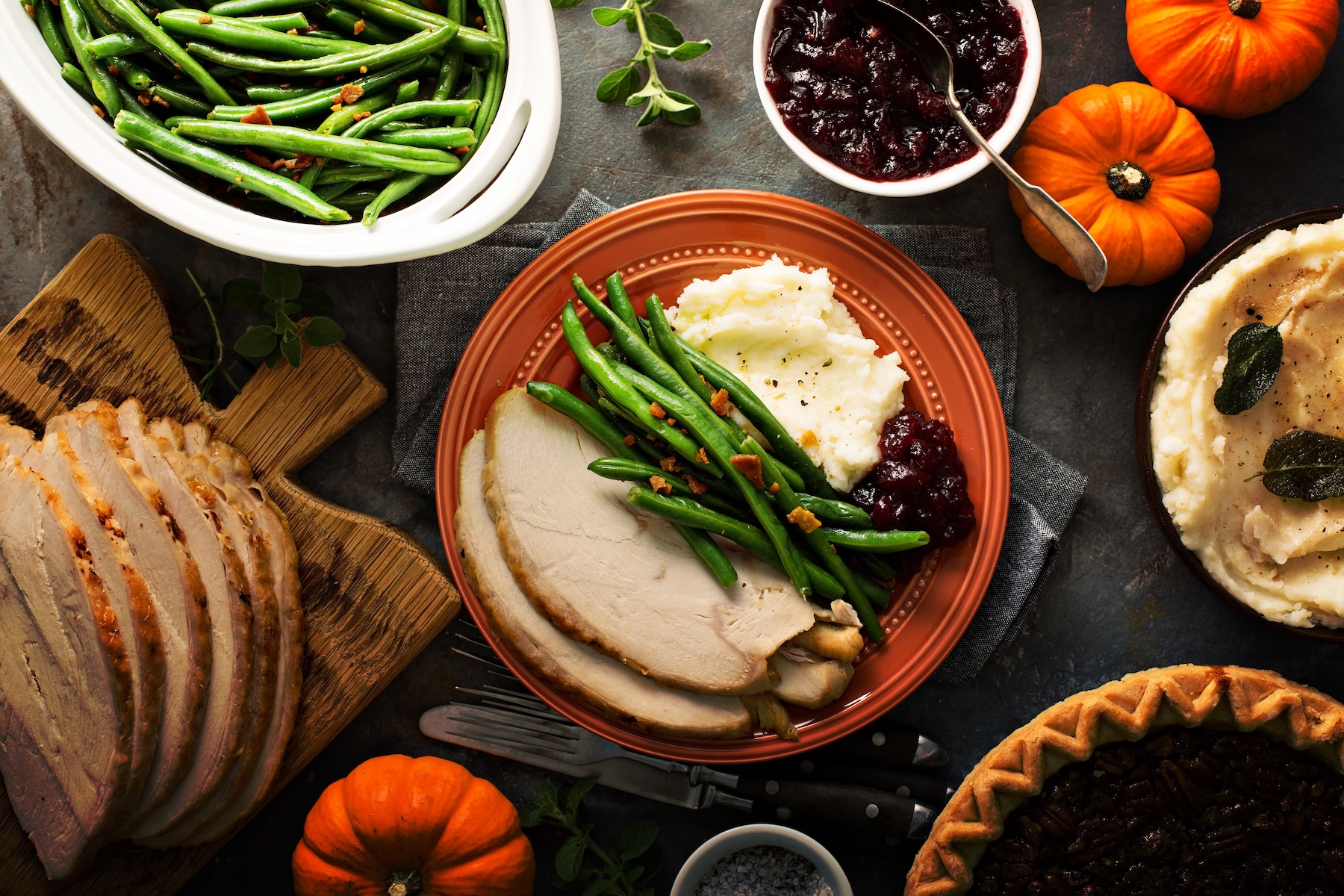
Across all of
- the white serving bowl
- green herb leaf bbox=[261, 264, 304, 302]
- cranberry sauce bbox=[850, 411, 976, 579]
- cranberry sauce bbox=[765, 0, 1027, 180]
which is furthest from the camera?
green herb leaf bbox=[261, 264, 304, 302]

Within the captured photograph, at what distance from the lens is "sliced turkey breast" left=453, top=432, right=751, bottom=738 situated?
335 cm

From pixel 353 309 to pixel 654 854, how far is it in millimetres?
2841

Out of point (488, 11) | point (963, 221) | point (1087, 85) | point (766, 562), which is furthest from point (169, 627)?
point (1087, 85)

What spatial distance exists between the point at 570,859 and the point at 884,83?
11.1ft

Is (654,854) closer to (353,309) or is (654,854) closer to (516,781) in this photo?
(516,781)

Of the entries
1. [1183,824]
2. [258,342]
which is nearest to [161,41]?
[258,342]

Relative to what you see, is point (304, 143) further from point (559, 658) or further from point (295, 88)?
point (559, 658)

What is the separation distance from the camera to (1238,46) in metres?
3.31

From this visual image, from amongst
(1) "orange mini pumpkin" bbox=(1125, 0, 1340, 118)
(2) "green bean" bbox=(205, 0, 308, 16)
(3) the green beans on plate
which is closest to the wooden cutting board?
(3) the green beans on plate

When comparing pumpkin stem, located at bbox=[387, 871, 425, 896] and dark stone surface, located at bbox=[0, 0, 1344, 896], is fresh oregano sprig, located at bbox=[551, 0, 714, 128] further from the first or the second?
pumpkin stem, located at bbox=[387, 871, 425, 896]

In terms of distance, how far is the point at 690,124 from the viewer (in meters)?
3.67

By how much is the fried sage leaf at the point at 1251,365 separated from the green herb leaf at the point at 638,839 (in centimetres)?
291

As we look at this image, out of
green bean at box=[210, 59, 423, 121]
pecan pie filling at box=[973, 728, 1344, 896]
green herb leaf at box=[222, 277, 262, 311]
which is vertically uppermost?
green bean at box=[210, 59, 423, 121]

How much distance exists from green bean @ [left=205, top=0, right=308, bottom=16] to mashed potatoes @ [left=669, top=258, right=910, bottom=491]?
1.88 metres
